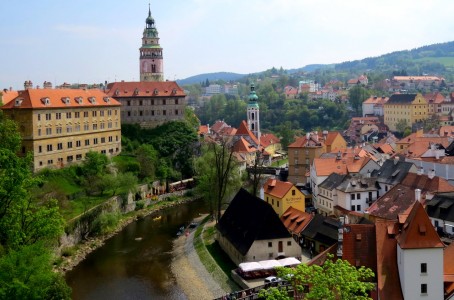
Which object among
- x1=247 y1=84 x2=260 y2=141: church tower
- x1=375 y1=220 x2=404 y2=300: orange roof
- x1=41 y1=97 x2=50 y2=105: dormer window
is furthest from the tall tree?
x1=247 y1=84 x2=260 y2=141: church tower

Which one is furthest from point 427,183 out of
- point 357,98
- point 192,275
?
point 357,98

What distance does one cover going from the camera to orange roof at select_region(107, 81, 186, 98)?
76.0 m

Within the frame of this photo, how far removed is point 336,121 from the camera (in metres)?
132

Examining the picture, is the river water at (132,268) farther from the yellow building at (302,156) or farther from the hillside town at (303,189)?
the yellow building at (302,156)

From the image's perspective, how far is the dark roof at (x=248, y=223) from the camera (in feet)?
122

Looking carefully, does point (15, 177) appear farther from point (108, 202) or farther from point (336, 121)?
point (336, 121)

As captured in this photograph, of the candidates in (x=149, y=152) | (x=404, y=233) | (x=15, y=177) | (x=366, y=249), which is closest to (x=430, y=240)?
(x=404, y=233)

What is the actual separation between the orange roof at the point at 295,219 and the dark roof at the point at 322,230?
0.79 m

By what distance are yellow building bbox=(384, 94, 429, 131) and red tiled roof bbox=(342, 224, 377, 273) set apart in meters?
85.9

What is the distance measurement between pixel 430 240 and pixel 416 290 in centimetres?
230

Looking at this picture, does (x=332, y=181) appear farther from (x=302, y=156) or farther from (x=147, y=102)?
(x=147, y=102)

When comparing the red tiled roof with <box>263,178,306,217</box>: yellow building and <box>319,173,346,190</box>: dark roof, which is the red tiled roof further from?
<box>319,173,346,190</box>: dark roof

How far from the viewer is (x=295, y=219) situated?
143 ft

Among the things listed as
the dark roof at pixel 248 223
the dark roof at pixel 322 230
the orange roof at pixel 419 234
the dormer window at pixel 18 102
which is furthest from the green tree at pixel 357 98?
the orange roof at pixel 419 234
